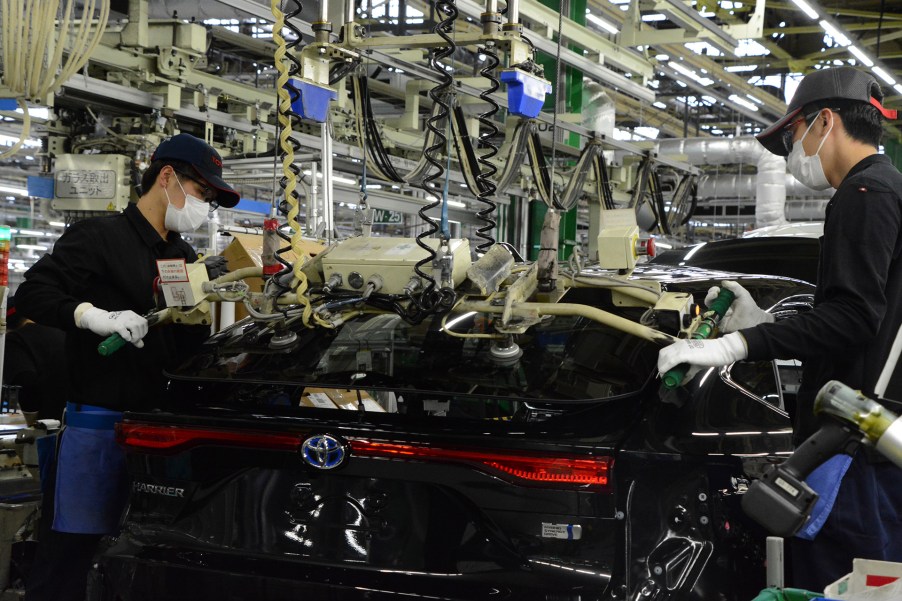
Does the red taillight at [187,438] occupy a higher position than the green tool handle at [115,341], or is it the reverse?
the green tool handle at [115,341]

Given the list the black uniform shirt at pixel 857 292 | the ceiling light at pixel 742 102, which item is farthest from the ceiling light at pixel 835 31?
the black uniform shirt at pixel 857 292

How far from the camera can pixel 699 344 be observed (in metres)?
2.21

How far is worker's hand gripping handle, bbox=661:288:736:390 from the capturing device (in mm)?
2164

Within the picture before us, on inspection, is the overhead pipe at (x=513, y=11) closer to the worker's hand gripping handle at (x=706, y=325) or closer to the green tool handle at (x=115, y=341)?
the worker's hand gripping handle at (x=706, y=325)

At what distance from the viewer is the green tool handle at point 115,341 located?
2738 millimetres

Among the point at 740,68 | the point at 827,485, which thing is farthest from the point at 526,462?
the point at 740,68

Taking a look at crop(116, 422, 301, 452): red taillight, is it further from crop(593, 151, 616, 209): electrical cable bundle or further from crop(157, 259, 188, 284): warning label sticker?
crop(593, 151, 616, 209): electrical cable bundle

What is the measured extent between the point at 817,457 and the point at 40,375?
166 inches

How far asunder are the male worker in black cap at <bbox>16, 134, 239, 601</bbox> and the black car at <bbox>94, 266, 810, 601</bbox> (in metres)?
0.50

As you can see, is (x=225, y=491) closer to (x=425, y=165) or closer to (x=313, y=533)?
Answer: (x=313, y=533)

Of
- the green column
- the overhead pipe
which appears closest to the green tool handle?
the overhead pipe

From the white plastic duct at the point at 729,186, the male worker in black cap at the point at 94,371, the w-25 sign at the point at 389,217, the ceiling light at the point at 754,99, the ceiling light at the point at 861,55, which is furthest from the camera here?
the white plastic duct at the point at 729,186

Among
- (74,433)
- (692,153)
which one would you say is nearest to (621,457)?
(74,433)

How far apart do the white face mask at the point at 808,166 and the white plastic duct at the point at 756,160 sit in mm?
9091
